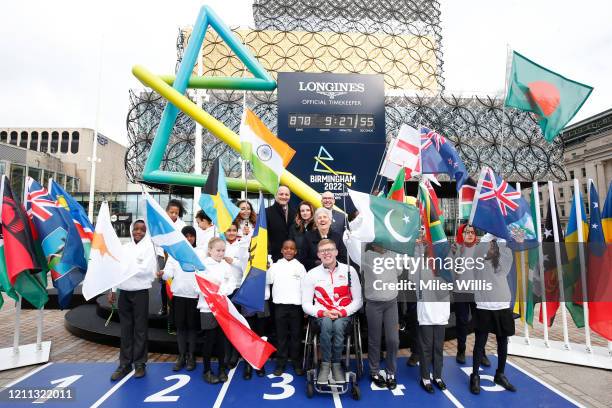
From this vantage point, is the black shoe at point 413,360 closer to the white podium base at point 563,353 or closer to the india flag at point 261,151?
the white podium base at point 563,353

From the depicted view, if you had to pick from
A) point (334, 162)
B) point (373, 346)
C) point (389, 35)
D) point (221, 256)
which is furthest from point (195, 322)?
point (389, 35)

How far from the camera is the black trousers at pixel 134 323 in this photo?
14.8ft

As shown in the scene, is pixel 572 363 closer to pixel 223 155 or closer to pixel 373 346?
pixel 373 346

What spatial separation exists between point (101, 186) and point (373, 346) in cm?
6777

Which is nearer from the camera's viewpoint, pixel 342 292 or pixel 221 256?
pixel 342 292

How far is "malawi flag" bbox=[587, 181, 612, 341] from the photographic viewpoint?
16.5 ft

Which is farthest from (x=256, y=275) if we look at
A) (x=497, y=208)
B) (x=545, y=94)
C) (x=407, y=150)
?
(x=545, y=94)

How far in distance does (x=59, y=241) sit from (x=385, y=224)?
455 centimetres

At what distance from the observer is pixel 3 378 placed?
4645 mm

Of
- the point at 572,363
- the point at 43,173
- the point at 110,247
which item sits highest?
the point at 43,173

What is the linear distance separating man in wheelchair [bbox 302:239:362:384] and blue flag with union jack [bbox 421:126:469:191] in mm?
2998

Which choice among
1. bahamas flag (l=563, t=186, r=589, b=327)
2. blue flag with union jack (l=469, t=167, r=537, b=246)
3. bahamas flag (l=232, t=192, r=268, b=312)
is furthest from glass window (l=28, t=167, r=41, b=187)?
bahamas flag (l=563, t=186, r=589, b=327)

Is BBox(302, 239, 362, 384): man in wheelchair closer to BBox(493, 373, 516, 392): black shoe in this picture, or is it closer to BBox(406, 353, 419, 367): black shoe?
BBox(406, 353, 419, 367): black shoe

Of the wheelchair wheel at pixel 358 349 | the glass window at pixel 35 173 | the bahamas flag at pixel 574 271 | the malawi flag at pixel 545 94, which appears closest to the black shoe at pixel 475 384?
the wheelchair wheel at pixel 358 349
